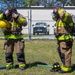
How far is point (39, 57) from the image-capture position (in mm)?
11016

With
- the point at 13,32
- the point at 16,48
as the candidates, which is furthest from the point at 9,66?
the point at 13,32

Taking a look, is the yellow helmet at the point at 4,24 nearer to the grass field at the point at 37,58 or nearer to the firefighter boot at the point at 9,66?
the firefighter boot at the point at 9,66

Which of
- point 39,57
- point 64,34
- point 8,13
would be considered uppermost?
point 8,13

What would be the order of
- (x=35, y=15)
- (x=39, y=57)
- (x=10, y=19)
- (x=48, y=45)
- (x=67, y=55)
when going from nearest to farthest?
1. (x=67, y=55)
2. (x=10, y=19)
3. (x=39, y=57)
4. (x=48, y=45)
5. (x=35, y=15)

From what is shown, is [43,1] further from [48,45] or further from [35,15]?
[48,45]

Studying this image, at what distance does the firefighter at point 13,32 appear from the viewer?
8234mm

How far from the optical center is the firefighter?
8234mm

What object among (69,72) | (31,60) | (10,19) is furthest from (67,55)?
(31,60)

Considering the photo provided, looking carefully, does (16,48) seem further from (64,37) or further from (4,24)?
(64,37)

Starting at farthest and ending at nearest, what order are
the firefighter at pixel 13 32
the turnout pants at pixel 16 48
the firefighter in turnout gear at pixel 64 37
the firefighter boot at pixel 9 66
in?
the firefighter boot at pixel 9 66
the turnout pants at pixel 16 48
the firefighter at pixel 13 32
the firefighter in turnout gear at pixel 64 37

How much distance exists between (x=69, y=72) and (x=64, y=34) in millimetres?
1051

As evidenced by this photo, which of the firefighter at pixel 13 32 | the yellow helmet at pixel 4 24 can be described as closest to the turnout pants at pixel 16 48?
the firefighter at pixel 13 32

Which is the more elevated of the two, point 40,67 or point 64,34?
point 64,34

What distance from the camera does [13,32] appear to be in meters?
8.35
